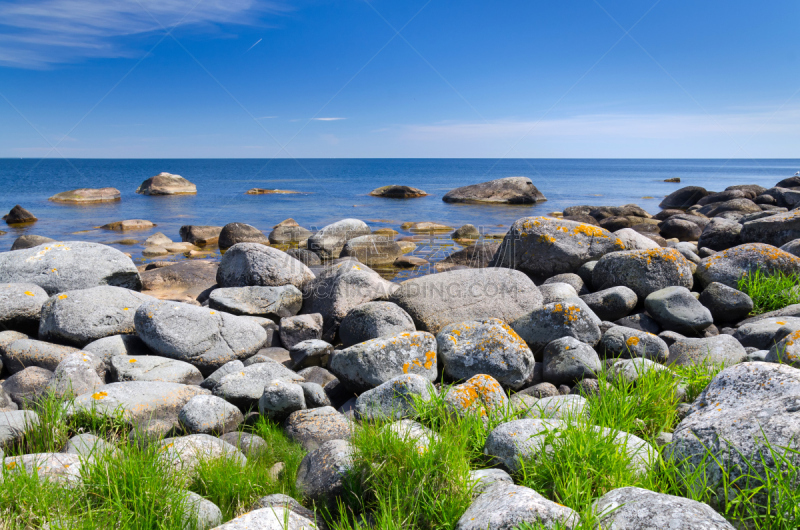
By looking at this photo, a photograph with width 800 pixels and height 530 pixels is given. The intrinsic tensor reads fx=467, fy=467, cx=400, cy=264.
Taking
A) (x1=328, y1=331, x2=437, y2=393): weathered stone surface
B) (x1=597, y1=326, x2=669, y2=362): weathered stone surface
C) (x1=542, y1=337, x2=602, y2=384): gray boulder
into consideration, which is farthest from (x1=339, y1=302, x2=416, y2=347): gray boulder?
(x1=597, y1=326, x2=669, y2=362): weathered stone surface

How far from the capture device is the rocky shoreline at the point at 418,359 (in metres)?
2.72

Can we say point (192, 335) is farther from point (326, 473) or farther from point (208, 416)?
point (326, 473)

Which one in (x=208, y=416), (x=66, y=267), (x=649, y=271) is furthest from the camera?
(x=66, y=267)

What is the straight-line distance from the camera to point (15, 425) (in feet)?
11.7

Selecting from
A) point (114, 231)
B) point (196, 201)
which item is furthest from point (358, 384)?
point (196, 201)

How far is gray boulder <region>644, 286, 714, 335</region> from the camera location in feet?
19.4

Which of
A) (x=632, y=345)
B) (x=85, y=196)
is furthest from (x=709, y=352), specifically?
(x=85, y=196)

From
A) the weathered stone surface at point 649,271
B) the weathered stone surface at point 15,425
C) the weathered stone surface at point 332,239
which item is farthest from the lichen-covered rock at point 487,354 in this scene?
the weathered stone surface at point 332,239

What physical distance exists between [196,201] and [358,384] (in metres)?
35.7

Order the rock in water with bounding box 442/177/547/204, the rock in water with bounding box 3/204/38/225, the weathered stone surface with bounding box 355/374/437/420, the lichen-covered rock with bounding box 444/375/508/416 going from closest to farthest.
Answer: the lichen-covered rock with bounding box 444/375/508/416 → the weathered stone surface with bounding box 355/374/437/420 → the rock in water with bounding box 3/204/38/225 → the rock in water with bounding box 442/177/547/204

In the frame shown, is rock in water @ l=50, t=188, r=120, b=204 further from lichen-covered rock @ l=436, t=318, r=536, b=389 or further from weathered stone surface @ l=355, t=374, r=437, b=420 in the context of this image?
weathered stone surface @ l=355, t=374, r=437, b=420

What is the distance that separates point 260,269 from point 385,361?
474 cm

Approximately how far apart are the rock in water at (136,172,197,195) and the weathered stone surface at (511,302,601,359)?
42.8 metres

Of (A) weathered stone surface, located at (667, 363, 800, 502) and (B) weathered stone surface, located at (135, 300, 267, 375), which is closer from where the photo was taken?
(A) weathered stone surface, located at (667, 363, 800, 502)
